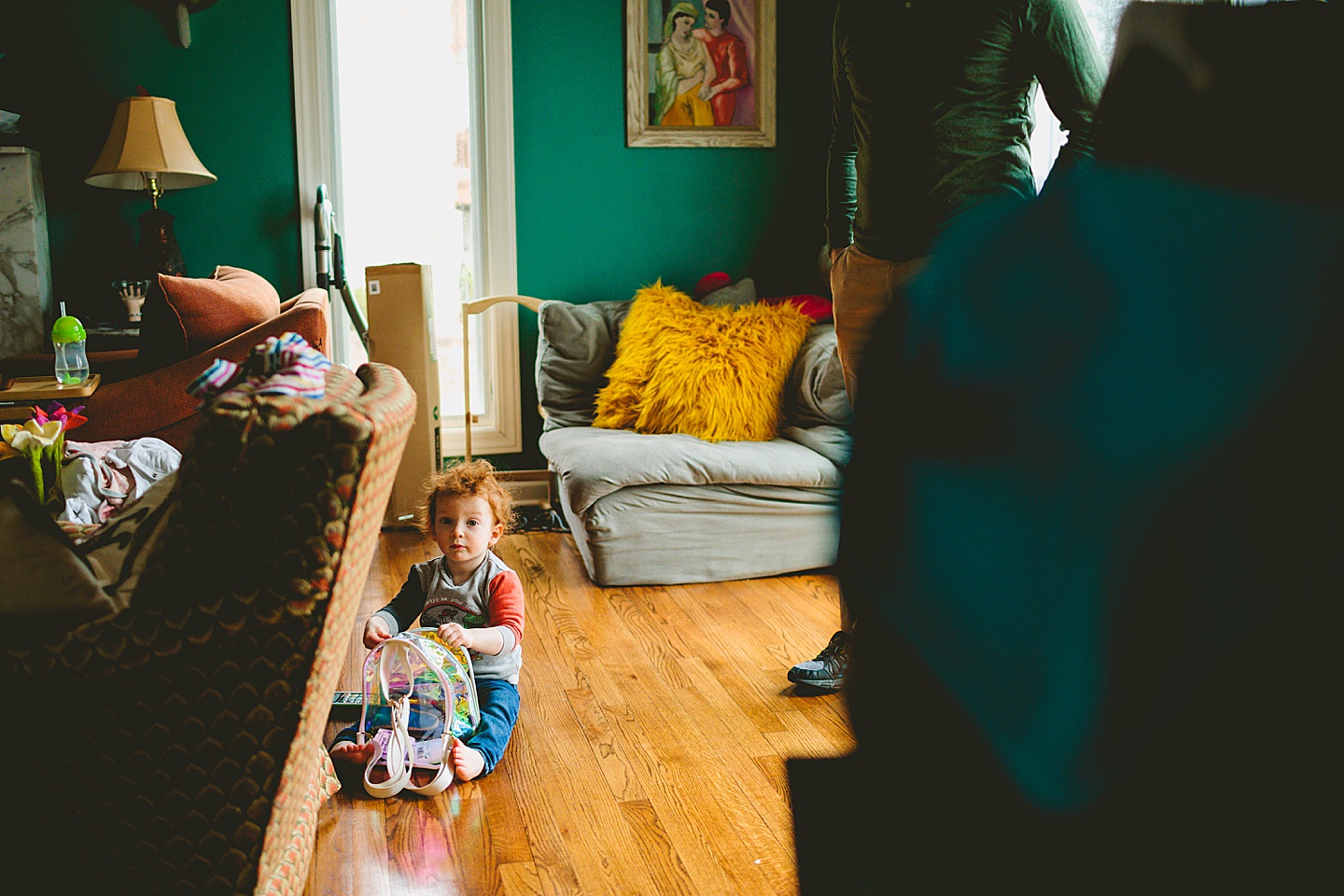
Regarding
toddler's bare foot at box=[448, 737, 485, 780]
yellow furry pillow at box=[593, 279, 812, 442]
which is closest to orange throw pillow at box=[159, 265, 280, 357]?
yellow furry pillow at box=[593, 279, 812, 442]

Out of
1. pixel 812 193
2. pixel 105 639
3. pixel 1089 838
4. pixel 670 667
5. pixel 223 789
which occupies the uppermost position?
pixel 812 193

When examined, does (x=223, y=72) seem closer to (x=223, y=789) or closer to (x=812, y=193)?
(x=812, y=193)

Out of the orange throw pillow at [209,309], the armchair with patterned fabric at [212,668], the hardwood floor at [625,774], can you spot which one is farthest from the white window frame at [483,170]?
the armchair with patterned fabric at [212,668]

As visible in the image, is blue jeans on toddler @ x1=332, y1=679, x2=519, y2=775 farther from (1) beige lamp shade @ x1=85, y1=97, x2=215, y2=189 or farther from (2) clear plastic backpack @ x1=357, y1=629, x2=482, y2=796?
(1) beige lamp shade @ x1=85, y1=97, x2=215, y2=189

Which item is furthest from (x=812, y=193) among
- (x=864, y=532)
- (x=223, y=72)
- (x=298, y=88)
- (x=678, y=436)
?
(x=864, y=532)

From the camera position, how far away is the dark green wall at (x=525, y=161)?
3.51 m

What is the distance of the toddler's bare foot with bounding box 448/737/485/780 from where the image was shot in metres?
1.82

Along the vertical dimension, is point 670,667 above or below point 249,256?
below

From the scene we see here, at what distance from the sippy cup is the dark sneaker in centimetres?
204

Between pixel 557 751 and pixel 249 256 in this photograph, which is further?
pixel 249 256

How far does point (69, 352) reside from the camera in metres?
2.71

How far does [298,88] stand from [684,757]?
2959mm

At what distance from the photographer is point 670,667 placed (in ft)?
7.86

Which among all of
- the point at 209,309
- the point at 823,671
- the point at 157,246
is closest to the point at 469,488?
the point at 823,671
